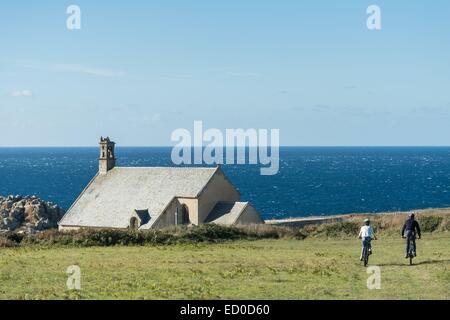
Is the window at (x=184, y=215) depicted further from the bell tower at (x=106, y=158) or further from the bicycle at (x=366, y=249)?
the bicycle at (x=366, y=249)

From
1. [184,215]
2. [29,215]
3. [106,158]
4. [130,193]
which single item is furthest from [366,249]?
[29,215]

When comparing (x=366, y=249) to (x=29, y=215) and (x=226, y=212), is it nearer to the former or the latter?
(x=226, y=212)

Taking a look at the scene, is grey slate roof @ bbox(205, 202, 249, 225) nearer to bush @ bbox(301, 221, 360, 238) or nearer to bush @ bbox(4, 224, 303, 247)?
bush @ bbox(301, 221, 360, 238)

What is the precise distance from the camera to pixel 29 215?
74.6 m

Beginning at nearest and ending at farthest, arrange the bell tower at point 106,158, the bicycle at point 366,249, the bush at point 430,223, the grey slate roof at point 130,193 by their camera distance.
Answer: the bicycle at point 366,249
the bush at point 430,223
the grey slate roof at point 130,193
the bell tower at point 106,158

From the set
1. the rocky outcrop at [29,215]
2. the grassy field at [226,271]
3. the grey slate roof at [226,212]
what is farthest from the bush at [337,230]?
the rocky outcrop at [29,215]

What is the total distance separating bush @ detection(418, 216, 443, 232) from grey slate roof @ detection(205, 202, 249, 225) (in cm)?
1534

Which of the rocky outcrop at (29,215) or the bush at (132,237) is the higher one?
the bush at (132,237)

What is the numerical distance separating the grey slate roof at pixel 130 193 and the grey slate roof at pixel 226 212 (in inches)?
87.6

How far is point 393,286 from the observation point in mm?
24500

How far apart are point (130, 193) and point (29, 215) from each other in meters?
18.7

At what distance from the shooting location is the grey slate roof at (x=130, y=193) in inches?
2304
